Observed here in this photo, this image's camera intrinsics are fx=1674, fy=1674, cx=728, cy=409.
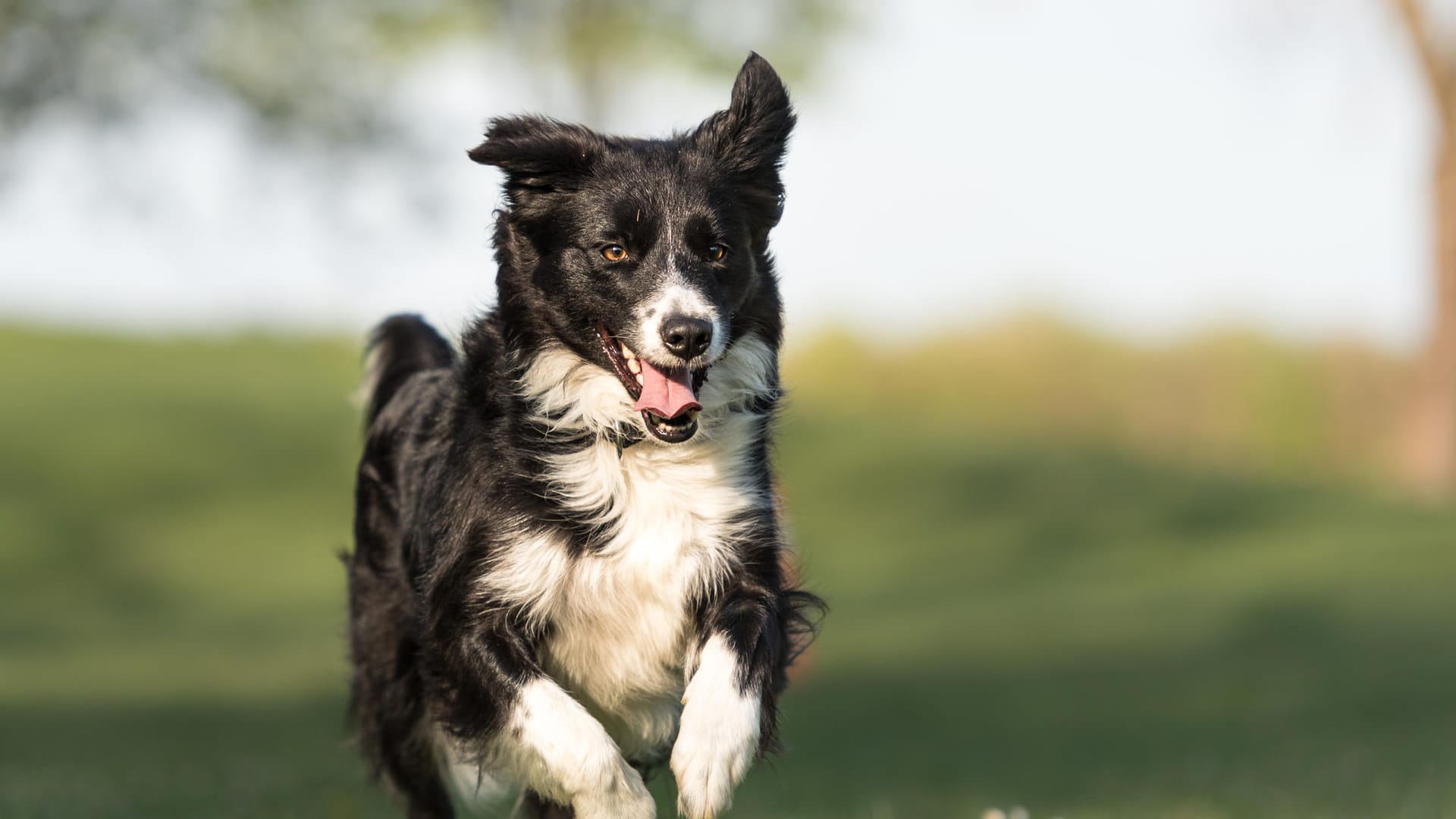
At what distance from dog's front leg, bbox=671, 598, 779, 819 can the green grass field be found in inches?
32.7

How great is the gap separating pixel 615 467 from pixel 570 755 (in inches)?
34.7

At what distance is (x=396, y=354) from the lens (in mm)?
6844

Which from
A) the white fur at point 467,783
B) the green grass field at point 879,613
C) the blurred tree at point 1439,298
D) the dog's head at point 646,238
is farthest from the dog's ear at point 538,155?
the blurred tree at point 1439,298

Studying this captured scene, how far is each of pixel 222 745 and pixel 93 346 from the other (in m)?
17.0

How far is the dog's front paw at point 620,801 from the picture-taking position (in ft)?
15.5

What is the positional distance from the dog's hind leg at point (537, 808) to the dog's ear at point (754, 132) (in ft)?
7.09

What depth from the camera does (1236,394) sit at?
29.3 metres

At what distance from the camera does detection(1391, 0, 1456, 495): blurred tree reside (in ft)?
71.7

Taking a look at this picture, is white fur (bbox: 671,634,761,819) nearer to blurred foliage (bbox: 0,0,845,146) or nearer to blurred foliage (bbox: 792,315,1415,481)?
blurred foliage (bbox: 0,0,845,146)

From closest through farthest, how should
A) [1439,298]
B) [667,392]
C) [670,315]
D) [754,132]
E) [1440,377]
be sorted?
[670,315] < [667,392] < [754,132] < [1439,298] < [1440,377]

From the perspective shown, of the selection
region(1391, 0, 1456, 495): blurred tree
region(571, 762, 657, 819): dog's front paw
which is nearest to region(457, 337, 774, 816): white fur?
region(571, 762, 657, 819): dog's front paw

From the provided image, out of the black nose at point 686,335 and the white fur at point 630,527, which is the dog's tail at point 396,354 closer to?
the white fur at point 630,527

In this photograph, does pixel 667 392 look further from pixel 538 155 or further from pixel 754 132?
pixel 754 132

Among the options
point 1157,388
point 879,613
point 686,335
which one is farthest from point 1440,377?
point 686,335
